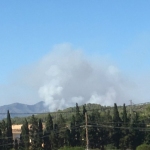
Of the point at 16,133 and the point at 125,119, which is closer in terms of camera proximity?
the point at 125,119

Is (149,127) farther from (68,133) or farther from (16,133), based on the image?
(16,133)

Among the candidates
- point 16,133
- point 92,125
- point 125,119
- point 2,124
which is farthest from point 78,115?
point 16,133

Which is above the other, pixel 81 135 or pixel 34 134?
pixel 34 134

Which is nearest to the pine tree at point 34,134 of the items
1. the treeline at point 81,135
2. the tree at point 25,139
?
the treeline at point 81,135

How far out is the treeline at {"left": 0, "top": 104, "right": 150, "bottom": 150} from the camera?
52.9 metres

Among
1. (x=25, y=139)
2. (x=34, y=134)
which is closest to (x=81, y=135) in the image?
(x=34, y=134)

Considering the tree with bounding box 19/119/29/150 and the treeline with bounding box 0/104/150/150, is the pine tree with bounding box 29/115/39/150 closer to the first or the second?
the treeline with bounding box 0/104/150/150

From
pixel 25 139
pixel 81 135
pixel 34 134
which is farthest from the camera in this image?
Answer: pixel 34 134

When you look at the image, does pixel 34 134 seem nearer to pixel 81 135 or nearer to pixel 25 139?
pixel 25 139

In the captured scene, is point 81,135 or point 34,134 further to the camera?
point 34,134

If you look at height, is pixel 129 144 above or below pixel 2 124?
below

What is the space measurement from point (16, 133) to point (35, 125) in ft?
65.7

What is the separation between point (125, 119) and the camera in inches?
2159

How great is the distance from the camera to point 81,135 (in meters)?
53.2
